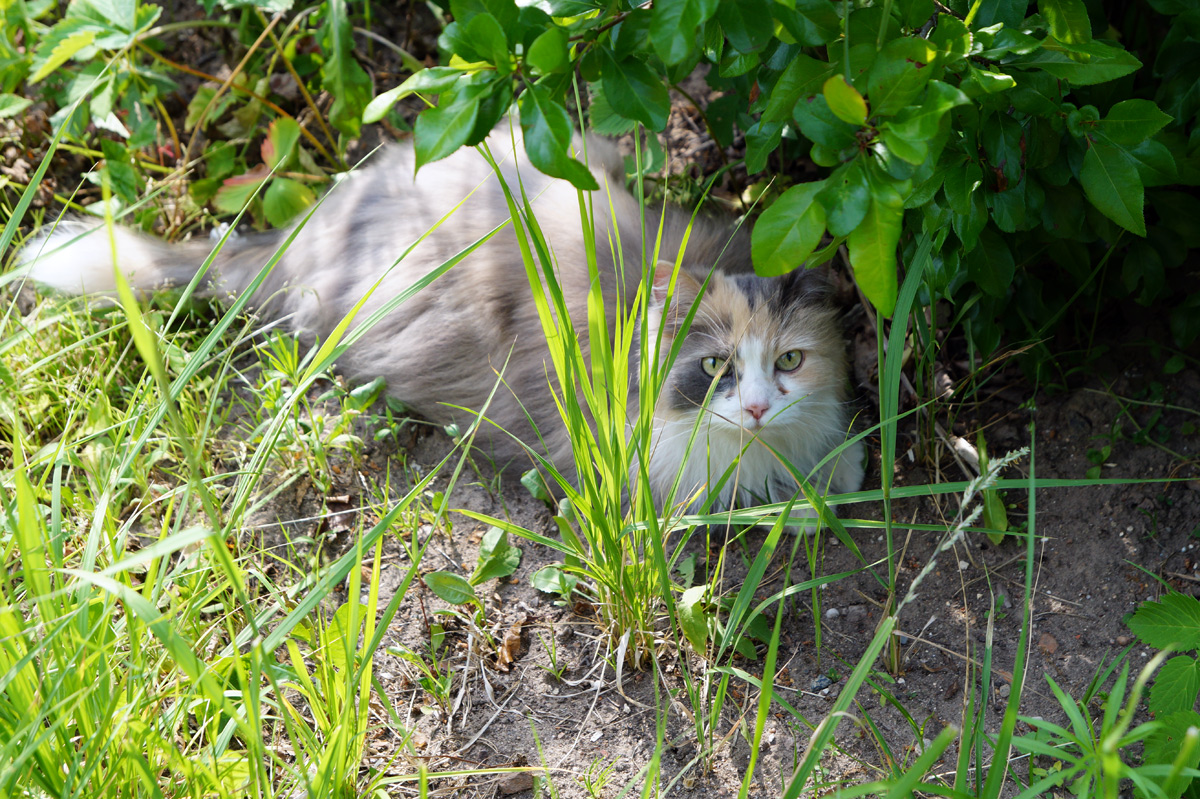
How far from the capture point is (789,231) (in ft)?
3.43

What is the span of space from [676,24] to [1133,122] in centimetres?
81

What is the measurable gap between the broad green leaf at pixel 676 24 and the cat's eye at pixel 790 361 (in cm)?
114

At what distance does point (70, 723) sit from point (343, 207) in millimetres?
1648

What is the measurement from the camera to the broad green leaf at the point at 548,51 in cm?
101

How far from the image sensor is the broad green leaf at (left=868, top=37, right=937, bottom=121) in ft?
3.37

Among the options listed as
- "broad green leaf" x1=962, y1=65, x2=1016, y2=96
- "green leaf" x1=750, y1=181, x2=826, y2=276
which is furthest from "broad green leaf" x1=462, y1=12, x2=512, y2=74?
"broad green leaf" x1=962, y1=65, x2=1016, y2=96

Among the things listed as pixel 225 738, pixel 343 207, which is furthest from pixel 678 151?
pixel 225 738

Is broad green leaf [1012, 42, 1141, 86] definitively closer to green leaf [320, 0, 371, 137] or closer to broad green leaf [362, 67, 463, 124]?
broad green leaf [362, 67, 463, 124]

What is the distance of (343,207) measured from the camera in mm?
2600

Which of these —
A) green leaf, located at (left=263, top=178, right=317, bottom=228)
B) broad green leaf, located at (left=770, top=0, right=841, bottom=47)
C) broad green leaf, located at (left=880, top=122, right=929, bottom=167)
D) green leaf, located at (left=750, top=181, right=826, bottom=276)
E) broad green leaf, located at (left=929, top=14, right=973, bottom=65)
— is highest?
broad green leaf, located at (left=770, top=0, right=841, bottom=47)

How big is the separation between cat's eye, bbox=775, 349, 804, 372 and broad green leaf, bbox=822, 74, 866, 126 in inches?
41.3

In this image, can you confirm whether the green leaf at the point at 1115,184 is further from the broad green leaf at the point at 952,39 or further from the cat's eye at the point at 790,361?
the cat's eye at the point at 790,361

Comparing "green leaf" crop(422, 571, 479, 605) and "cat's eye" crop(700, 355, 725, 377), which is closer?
"green leaf" crop(422, 571, 479, 605)

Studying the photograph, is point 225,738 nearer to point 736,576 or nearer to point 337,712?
point 337,712
